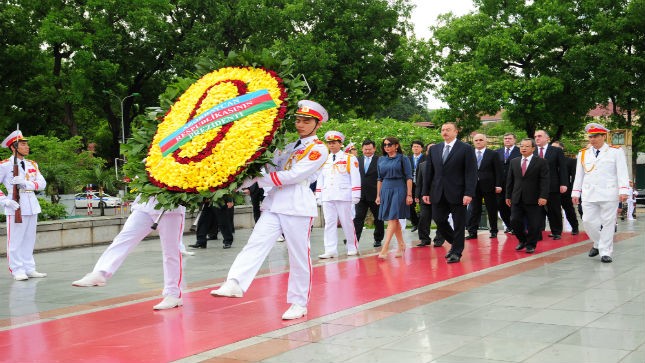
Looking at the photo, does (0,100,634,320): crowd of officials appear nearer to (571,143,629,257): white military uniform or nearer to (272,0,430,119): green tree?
(571,143,629,257): white military uniform

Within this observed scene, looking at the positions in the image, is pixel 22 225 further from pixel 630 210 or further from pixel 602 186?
pixel 630 210

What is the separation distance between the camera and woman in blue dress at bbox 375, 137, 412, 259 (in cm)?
1111

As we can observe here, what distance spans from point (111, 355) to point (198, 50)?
38143 mm

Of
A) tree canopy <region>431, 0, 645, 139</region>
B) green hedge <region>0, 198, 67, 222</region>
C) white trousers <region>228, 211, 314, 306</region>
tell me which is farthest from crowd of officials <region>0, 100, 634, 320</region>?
tree canopy <region>431, 0, 645, 139</region>

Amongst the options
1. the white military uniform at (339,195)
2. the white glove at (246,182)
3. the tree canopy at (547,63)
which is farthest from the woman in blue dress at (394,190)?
the tree canopy at (547,63)

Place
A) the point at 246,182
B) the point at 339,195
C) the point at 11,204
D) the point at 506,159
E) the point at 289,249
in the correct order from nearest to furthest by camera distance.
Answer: the point at 246,182
the point at 289,249
the point at 11,204
the point at 339,195
the point at 506,159

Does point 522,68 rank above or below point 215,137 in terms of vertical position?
above

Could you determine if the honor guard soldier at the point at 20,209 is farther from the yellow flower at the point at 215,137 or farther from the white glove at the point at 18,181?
the yellow flower at the point at 215,137

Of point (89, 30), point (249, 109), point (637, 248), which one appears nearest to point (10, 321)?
point (249, 109)

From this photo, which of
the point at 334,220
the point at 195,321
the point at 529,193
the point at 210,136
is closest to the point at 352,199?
the point at 334,220

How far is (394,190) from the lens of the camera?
1129cm

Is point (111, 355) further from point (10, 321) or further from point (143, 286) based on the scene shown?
point (143, 286)

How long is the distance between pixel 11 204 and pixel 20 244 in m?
0.58

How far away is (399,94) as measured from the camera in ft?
143
